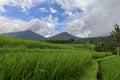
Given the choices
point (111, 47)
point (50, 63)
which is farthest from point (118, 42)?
point (50, 63)

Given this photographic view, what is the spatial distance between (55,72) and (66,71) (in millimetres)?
1351

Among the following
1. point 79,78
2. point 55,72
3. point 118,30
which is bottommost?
point 79,78

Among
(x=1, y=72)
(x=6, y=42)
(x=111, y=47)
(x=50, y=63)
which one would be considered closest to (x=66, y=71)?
(x=50, y=63)

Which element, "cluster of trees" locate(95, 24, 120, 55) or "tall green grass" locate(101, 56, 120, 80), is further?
"cluster of trees" locate(95, 24, 120, 55)

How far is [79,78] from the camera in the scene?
10625 mm

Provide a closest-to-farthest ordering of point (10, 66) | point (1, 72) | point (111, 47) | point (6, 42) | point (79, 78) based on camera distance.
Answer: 1. point (1, 72)
2. point (10, 66)
3. point (79, 78)
4. point (6, 42)
5. point (111, 47)

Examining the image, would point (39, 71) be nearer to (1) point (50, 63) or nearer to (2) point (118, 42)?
(1) point (50, 63)

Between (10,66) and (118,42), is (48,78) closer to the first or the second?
(10,66)

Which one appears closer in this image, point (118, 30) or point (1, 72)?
point (1, 72)

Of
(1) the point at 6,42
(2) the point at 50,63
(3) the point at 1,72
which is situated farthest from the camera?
(1) the point at 6,42

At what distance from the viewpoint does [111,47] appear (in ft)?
240

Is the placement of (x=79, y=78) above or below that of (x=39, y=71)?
below

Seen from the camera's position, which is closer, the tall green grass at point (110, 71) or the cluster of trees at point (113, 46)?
the tall green grass at point (110, 71)

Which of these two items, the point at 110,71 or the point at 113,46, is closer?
the point at 110,71
